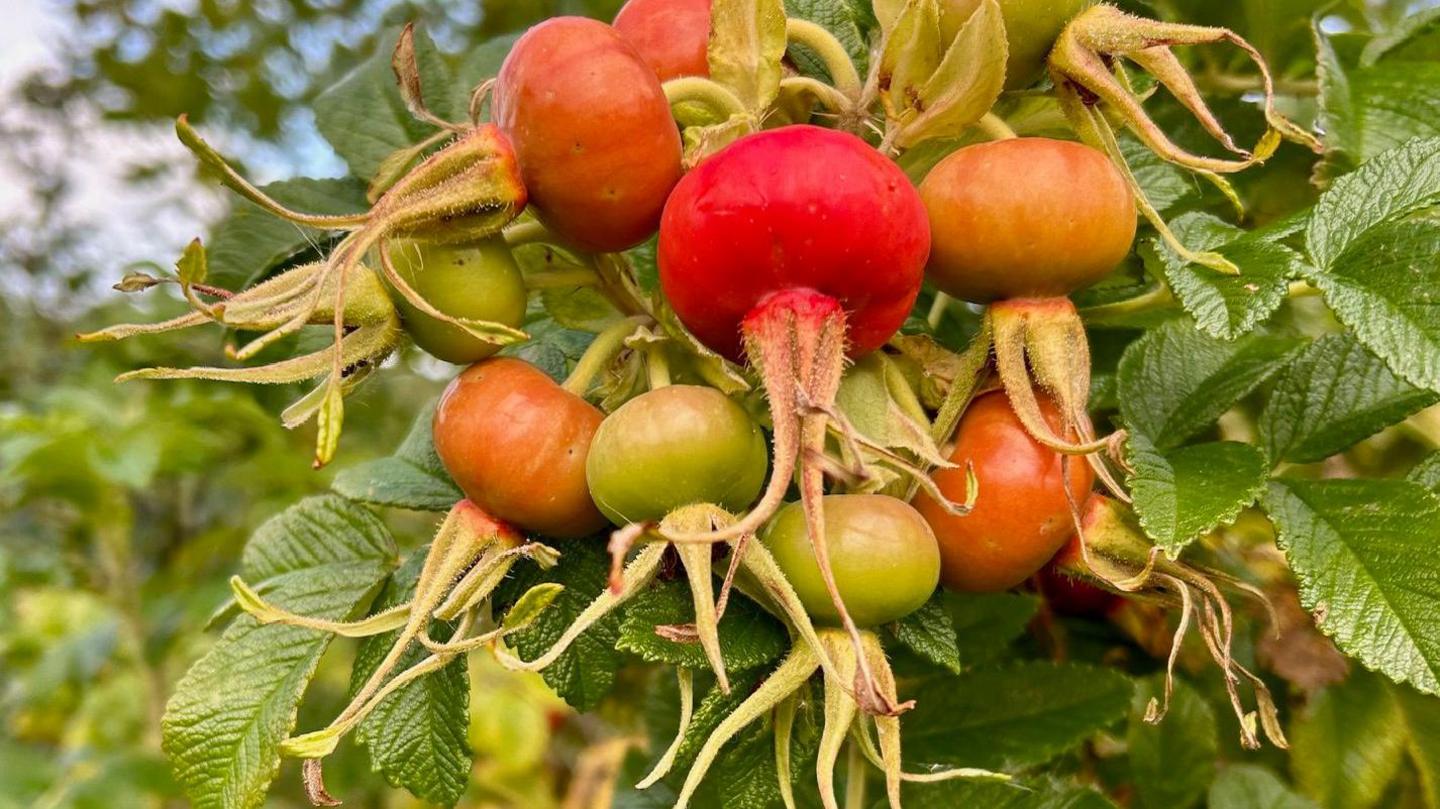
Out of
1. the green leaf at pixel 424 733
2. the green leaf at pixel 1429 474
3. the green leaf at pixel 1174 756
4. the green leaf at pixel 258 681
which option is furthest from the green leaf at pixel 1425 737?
the green leaf at pixel 258 681

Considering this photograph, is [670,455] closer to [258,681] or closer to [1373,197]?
[258,681]

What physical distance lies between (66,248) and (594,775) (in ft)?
21.6

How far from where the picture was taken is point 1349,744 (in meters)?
1.74

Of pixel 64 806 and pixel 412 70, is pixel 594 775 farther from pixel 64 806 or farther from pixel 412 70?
pixel 412 70

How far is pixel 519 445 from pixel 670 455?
177 millimetres

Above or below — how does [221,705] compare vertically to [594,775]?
above

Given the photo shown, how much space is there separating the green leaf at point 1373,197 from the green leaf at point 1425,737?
798 mm

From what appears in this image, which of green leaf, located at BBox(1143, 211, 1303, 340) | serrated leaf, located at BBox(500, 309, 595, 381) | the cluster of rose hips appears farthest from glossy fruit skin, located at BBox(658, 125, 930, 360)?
serrated leaf, located at BBox(500, 309, 595, 381)

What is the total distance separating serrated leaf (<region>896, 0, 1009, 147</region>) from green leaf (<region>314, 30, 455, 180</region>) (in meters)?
0.86

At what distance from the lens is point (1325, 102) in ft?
4.78

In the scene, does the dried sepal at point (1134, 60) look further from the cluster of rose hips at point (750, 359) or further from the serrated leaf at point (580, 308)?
the serrated leaf at point (580, 308)

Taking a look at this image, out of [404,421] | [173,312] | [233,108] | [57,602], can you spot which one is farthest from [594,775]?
[233,108]

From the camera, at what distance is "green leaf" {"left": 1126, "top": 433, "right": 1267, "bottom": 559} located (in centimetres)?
107

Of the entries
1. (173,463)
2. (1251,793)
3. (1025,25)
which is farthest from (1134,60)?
(173,463)
